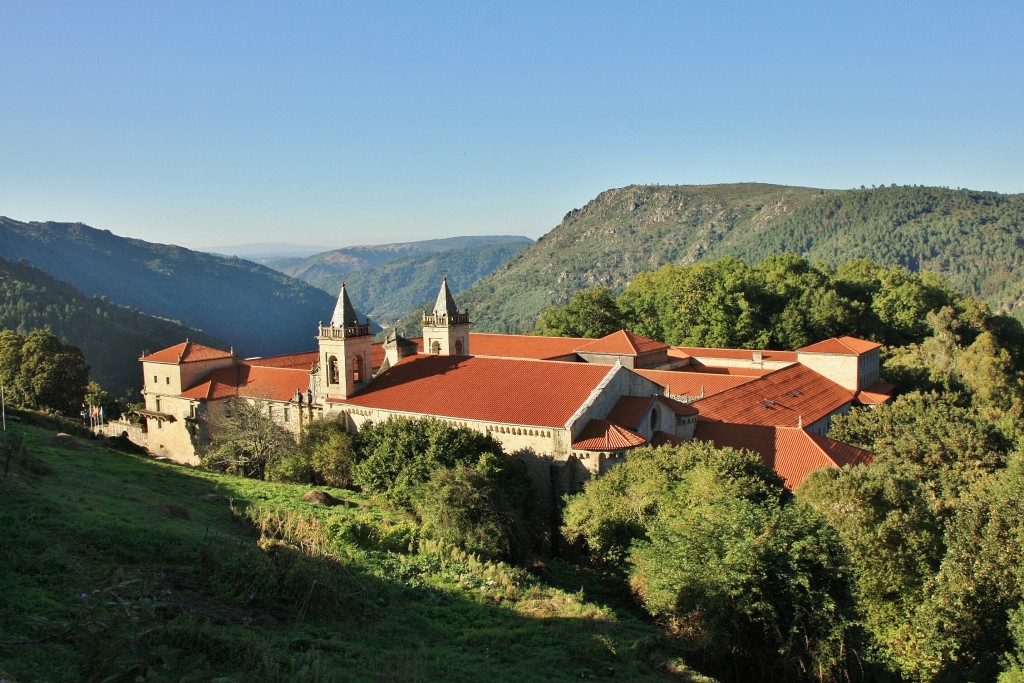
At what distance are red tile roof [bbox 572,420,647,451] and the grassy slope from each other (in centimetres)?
717

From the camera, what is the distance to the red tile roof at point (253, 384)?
37.5m

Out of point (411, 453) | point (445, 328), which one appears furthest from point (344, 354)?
point (445, 328)

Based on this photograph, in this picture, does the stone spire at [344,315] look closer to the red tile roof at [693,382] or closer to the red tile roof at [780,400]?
the red tile roof at [693,382]

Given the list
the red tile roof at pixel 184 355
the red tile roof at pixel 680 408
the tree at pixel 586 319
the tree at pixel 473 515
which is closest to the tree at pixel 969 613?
the tree at pixel 473 515

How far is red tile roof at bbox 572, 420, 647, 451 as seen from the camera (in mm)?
26188

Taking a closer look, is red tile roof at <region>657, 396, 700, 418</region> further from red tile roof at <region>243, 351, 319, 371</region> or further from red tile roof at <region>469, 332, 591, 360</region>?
red tile roof at <region>243, 351, 319, 371</region>

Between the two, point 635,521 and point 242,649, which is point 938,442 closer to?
point 635,521

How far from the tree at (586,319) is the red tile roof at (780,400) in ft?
62.5

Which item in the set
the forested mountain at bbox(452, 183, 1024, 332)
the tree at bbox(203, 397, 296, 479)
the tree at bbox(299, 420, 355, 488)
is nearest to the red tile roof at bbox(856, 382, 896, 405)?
the tree at bbox(299, 420, 355, 488)

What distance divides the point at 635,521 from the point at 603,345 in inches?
999

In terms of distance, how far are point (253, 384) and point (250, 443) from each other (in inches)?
255

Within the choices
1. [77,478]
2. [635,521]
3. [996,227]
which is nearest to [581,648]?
[635,521]

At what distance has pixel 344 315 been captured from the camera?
34.8 metres

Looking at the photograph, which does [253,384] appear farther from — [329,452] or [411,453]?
[411,453]
